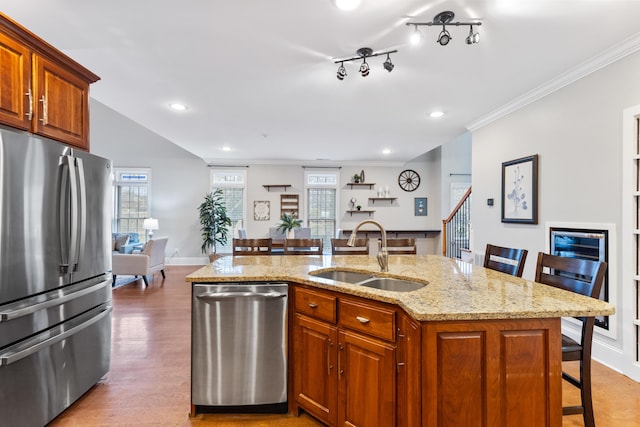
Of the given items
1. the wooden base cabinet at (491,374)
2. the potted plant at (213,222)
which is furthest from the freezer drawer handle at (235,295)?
the potted plant at (213,222)

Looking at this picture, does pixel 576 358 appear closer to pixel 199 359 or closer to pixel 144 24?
pixel 199 359

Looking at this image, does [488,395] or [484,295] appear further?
[484,295]

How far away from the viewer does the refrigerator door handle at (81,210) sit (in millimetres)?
1994

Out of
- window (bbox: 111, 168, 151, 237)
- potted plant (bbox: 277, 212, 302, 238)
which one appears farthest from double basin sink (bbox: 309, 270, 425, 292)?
window (bbox: 111, 168, 151, 237)

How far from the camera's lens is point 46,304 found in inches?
70.1

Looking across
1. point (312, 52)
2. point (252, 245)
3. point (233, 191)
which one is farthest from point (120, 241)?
point (312, 52)

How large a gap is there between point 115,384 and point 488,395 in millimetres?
2635

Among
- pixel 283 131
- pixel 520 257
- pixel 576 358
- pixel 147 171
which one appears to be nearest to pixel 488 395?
pixel 576 358

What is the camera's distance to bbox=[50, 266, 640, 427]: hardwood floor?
197 centimetres

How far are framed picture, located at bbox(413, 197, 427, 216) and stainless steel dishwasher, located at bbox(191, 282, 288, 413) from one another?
6.84 m

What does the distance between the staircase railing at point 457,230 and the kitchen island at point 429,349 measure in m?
4.50

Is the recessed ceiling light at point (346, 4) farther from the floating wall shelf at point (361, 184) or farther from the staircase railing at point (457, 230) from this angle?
the floating wall shelf at point (361, 184)

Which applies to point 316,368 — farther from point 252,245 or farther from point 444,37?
point 444,37

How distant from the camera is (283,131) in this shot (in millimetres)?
5031
